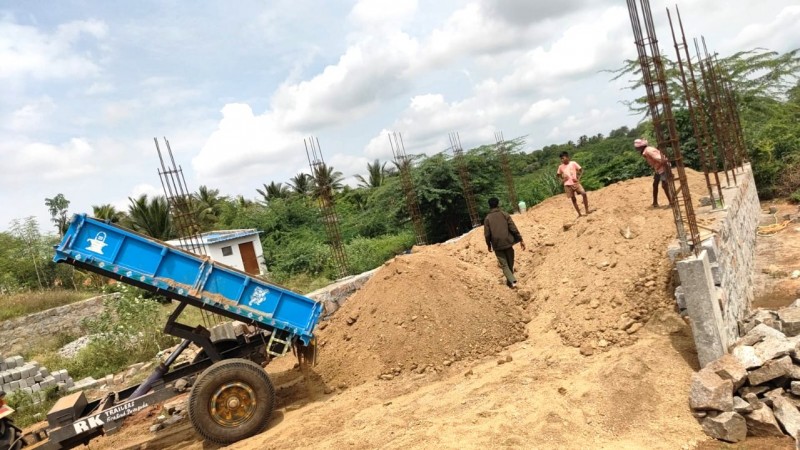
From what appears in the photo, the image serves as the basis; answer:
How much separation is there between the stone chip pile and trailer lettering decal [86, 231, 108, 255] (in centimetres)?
569

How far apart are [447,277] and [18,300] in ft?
43.0

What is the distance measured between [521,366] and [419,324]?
1498 millimetres

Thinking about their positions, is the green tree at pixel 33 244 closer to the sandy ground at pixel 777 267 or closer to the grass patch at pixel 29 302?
the grass patch at pixel 29 302

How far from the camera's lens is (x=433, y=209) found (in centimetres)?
1834

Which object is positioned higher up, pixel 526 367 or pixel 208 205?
pixel 208 205

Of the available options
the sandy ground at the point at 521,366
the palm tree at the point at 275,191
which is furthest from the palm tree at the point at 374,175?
the sandy ground at the point at 521,366

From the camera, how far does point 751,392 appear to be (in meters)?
3.84

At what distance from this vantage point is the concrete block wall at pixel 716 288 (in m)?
4.09

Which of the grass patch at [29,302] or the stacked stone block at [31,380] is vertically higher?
the grass patch at [29,302]

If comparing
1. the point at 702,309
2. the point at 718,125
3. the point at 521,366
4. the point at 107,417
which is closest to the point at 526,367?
the point at 521,366

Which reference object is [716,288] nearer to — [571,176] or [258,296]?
[258,296]

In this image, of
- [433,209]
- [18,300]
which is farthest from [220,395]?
[433,209]

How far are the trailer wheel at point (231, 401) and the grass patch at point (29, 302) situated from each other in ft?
35.5

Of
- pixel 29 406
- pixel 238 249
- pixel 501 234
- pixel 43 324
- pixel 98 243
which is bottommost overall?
pixel 29 406
